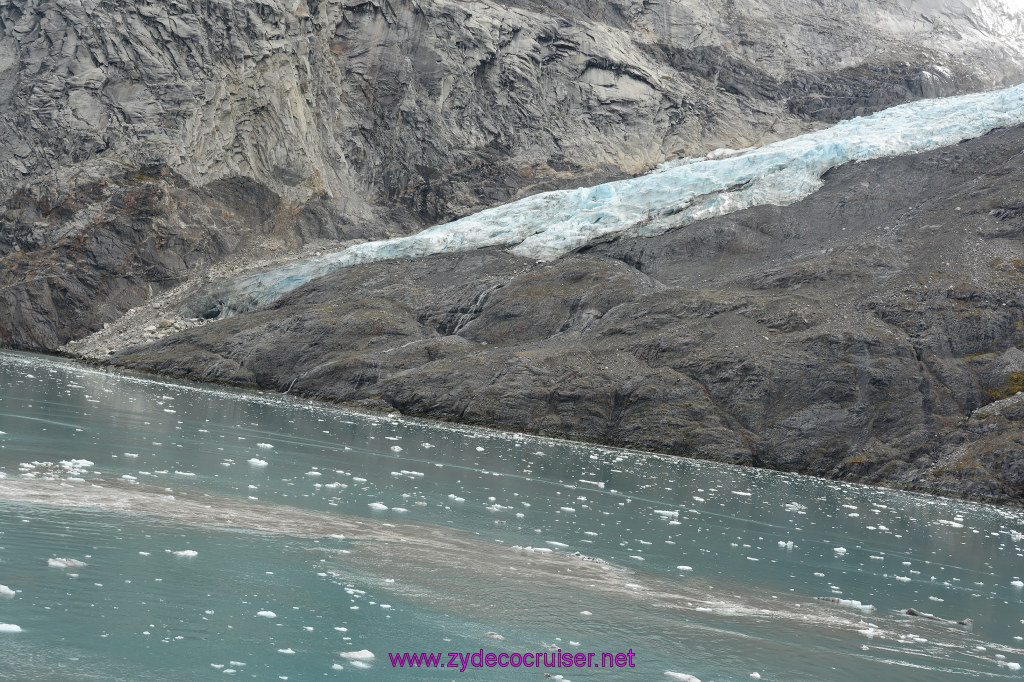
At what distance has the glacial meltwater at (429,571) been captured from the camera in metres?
8.69

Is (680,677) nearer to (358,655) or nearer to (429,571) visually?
(358,655)

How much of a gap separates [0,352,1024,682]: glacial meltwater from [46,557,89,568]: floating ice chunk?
4cm

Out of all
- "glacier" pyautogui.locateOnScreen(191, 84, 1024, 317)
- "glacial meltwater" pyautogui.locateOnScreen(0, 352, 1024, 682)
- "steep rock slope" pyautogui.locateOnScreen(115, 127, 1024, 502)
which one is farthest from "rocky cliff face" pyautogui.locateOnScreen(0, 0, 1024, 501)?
"glacial meltwater" pyautogui.locateOnScreen(0, 352, 1024, 682)

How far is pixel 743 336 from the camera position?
42.5 m

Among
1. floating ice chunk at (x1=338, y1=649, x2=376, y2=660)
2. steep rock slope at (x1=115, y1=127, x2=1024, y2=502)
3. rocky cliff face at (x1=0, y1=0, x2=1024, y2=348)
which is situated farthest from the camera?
rocky cliff face at (x1=0, y1=0, x2=1024, y2=348)

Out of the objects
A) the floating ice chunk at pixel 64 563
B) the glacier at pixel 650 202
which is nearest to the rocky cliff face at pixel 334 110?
the glacier at pixel 650 202

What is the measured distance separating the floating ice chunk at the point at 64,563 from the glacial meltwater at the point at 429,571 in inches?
1.6

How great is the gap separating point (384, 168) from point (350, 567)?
74.5 metres

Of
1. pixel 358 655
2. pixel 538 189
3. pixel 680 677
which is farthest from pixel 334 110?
pixel 680 677

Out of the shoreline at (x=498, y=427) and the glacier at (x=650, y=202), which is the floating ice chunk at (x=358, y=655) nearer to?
the shoreline at (x=498, y=427)

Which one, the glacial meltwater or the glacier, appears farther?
the glacier

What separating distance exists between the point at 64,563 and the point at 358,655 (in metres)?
3.56

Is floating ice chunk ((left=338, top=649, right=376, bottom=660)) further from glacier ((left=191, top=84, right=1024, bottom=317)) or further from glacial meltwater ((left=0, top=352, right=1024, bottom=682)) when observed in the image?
glacier ((left=191, top=84, right=1024, bottom=317))

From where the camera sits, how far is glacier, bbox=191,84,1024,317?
198 ft
